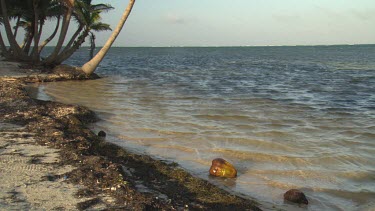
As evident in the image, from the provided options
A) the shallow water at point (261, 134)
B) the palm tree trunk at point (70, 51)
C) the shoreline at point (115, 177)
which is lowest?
the shallow water at point (261, 134)

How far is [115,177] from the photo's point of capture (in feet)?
17.4

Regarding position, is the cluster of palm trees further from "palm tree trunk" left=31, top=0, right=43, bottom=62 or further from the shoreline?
the shoreline

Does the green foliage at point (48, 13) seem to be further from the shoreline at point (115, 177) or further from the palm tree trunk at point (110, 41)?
the shoreline at point (115, 177)

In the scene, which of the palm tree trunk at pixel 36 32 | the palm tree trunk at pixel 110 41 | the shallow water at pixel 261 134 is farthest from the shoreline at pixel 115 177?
the palm tree trunk at pixel 36 32

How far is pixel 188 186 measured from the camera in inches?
226

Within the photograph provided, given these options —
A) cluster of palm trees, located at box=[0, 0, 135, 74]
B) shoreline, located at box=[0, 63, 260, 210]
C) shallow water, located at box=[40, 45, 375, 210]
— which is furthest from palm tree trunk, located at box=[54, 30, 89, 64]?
shoreline, located at box=[0, 63, 260, 210]

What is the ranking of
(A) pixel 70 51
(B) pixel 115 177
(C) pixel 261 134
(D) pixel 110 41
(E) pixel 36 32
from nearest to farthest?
(B) pixel 115 177
(C) pixel 261 134
(D) pixel 110 41
(E) pixel 36 32
(A) pixel 70 51

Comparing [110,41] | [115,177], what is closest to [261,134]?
[115,177]

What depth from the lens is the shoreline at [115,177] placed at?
4.66m

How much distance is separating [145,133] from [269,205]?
16.1ft

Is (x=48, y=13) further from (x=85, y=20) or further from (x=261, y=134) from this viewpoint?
(x=261, y=134)

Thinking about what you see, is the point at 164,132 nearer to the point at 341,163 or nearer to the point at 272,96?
the point at 341,163

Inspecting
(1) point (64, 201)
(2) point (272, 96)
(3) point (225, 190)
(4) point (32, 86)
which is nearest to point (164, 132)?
(3) point (225, 190)

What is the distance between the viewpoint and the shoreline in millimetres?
4656
